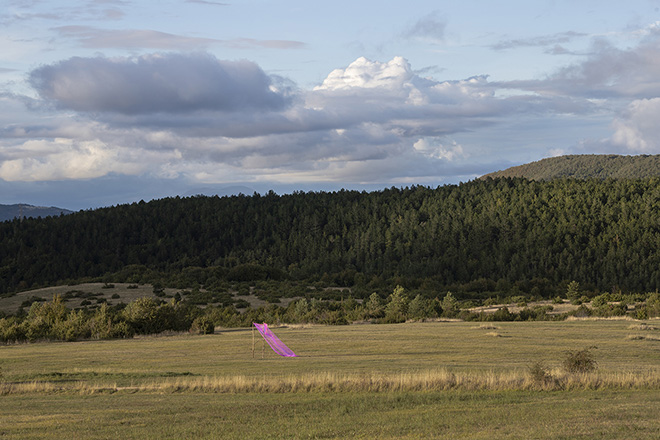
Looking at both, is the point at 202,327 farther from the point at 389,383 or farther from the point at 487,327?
the point at 389,383

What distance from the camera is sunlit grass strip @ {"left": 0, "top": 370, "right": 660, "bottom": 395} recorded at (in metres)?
20.4

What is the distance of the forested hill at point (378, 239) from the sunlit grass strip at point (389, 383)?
65806mm

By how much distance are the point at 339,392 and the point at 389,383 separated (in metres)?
1.48

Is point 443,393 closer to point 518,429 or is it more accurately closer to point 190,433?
point 518,429

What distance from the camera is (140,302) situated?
48.5 m

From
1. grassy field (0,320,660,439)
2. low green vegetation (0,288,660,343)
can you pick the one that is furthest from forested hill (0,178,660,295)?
grassy field (0,320,660,439)

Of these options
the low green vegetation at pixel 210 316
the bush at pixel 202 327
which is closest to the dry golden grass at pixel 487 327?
the low green vegetation at pixel 210 316

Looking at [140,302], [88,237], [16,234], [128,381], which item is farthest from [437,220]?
[128,381]

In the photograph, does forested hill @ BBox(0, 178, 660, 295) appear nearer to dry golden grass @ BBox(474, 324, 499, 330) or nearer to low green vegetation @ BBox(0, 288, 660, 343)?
low green vegetation @ BBox(0, 288, 660, 343)

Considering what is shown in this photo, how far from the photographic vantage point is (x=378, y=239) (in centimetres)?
13850

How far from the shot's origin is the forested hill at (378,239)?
107688 mm

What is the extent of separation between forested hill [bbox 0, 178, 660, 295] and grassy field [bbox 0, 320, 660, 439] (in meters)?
56.3

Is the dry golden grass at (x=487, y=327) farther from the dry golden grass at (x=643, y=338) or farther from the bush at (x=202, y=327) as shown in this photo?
the bush at (x=202, y=327)

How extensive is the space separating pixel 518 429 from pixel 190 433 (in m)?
6.65
